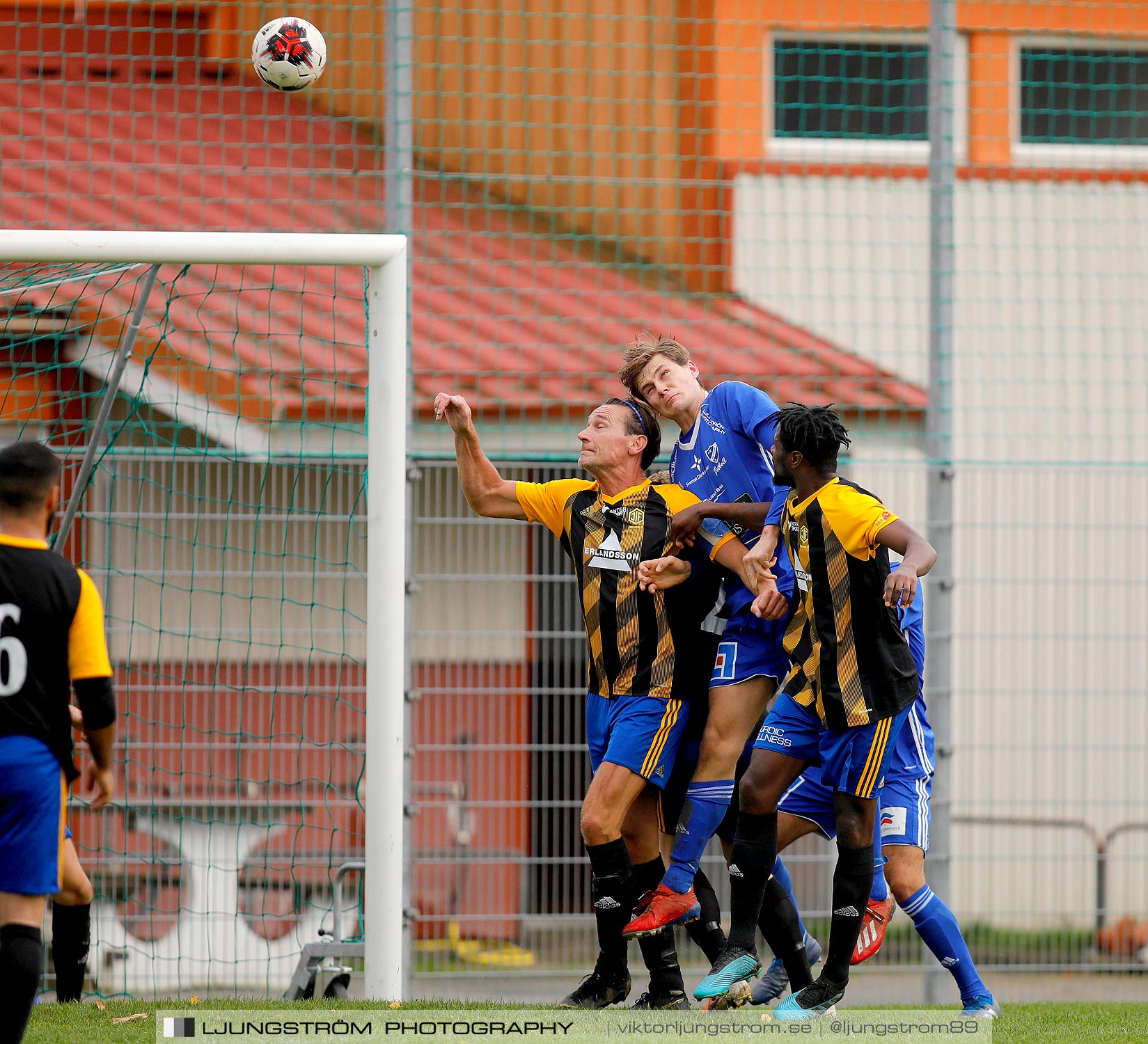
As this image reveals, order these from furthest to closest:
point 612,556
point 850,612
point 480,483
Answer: point 480,483, point 612,556, point 850,612

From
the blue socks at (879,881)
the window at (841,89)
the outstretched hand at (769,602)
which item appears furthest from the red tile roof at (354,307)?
the blue socks at (879,881)

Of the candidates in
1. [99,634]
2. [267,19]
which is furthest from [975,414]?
[99,634]

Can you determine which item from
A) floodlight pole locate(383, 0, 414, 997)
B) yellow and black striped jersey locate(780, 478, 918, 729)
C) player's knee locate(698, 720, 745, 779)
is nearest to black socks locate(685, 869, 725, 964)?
player's knee locate(698, 720, 745, 779)

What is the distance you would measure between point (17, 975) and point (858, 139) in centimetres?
738

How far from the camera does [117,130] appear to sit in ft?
31.6

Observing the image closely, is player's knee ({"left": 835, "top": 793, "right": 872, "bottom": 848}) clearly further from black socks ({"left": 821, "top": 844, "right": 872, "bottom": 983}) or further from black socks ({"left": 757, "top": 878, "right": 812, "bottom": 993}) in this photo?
black socks ({"left": 757, "top": 878, "right": 812, "bottom": 993})

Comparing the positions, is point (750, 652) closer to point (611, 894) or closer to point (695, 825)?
point (695, 825)

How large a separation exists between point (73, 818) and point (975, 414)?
18.5 feet

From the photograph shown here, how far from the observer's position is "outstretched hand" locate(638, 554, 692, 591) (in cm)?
478

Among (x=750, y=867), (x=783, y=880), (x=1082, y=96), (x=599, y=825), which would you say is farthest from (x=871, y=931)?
(x=1082, y=96)

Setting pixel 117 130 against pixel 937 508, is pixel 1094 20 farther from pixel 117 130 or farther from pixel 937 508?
pixel 117 130

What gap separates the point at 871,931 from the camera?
195 inches

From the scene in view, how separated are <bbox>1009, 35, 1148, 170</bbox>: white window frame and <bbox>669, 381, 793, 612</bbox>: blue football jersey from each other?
12.7ft

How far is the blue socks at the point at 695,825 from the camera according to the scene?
4.83 meters
